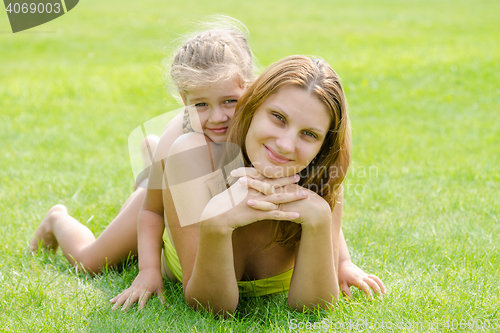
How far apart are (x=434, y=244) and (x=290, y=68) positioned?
66.0 inches

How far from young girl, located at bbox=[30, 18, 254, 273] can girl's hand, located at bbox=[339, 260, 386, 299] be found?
94cm

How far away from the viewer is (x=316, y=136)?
223 centimetres

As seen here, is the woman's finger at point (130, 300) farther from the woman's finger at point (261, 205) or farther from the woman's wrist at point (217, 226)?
the woman's finger at point (261, 205)

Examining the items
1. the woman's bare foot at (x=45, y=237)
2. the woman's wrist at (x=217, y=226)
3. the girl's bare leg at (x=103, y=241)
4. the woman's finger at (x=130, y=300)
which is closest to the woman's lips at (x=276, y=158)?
the woman's wrist at (x=217, y=226)

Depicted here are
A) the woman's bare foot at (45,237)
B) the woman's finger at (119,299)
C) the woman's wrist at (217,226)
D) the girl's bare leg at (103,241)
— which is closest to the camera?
the woman's wrist at (217,226)

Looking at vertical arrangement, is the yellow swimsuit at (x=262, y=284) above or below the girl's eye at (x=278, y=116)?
below

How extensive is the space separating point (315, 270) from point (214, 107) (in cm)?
99

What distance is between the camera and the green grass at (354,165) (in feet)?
8.00

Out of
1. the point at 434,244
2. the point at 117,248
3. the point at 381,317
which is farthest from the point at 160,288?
the point at 434,244

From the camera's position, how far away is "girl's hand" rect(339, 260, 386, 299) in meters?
2.56

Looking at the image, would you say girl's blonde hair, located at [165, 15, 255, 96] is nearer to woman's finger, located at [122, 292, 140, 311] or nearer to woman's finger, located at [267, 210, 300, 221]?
woman's finger, located at [267, 210, 300, 221]

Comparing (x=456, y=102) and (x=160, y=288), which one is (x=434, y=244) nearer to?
(x=160, y=288)

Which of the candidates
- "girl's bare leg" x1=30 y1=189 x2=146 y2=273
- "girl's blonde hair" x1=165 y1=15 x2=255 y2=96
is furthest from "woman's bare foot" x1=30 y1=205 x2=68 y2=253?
"girl's blonde hair" x1=165 y1=15 x2=255 y2=96

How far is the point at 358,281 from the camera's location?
2.59 metres
